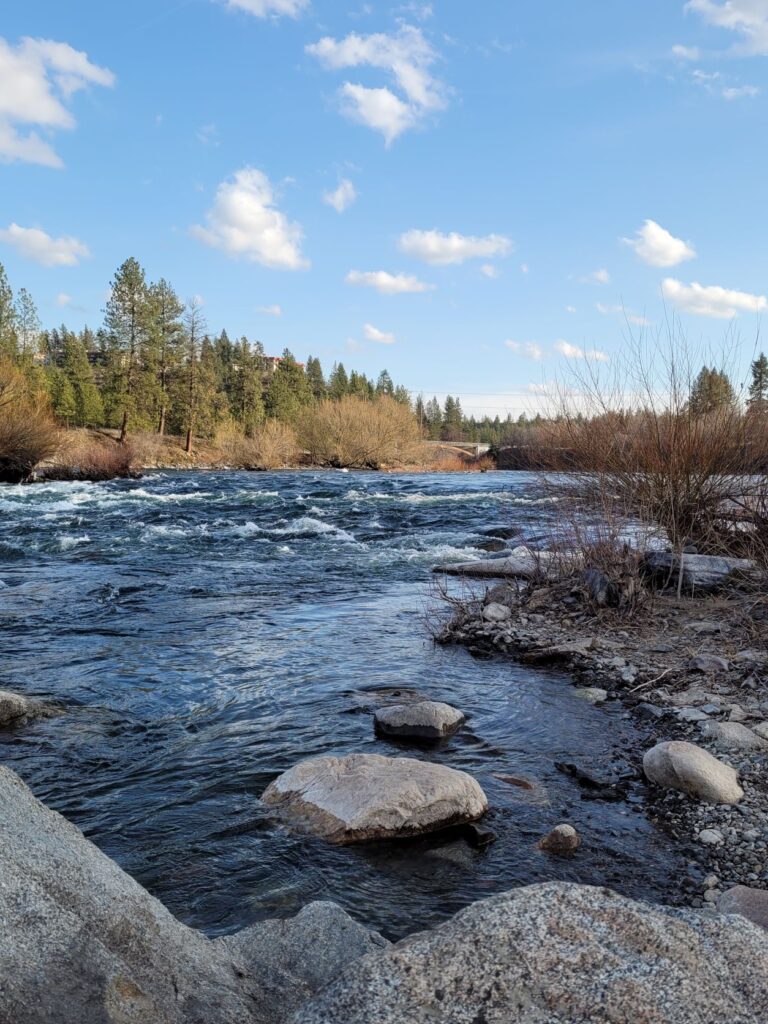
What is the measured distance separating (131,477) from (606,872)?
31.0m

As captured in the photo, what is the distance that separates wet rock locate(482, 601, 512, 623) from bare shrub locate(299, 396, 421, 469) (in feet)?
135

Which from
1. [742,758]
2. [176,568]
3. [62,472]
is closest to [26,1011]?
[742,758]

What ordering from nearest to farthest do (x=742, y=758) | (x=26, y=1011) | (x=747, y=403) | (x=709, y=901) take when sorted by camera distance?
1. (x=26, y=1011)
2. (x=709, y=901)
3. (x=742, y=758)
4. (x=747, y=403)

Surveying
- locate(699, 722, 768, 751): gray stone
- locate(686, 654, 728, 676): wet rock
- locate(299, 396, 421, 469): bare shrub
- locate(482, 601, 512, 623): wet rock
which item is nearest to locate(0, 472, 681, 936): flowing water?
locate(699, 722, 768, 751): gray stone

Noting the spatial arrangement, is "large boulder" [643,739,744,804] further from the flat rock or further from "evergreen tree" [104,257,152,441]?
Result: "evergreen tree" [104,257,152,441]

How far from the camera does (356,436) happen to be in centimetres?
4862

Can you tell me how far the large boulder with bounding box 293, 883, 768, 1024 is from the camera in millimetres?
1617

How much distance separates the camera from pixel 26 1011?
161 cm

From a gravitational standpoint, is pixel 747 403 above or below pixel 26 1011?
above

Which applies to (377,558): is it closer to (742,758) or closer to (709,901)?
(742,758)

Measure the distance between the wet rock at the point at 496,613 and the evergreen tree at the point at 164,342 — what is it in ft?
155

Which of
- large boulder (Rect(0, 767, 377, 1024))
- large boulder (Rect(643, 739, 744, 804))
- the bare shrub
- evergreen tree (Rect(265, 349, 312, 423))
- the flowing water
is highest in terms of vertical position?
evergreen tree (Rect(265, 349, 312, 423))

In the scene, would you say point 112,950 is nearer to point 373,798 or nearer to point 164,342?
point 373,798

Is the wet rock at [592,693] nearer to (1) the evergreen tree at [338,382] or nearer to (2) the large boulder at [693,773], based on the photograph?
(2) the large boulder at [693,773]
